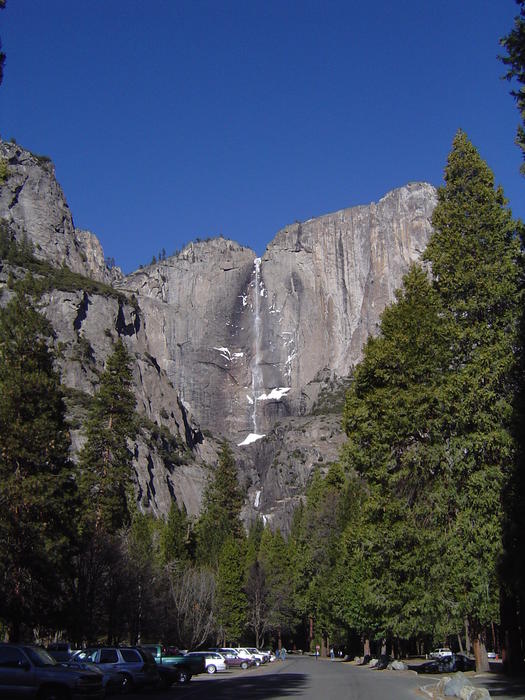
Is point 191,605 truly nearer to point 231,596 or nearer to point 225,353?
point 231,596

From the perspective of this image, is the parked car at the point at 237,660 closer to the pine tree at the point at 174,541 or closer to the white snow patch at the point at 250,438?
the pine tree at the point at 174,541

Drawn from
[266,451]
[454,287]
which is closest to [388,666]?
[454,287]

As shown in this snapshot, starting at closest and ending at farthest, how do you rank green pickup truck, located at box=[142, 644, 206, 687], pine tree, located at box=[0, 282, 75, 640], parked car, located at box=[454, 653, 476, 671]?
pine tree, located at box=[0, 282, 75, 640] < green pickup truck, located at box=[142, 644, 206, 687] < parked car, located at box=[454, 653, 476, 671]

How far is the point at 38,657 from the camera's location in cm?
1647

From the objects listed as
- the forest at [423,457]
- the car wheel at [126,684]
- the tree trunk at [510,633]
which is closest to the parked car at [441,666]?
the forest at [423,457]

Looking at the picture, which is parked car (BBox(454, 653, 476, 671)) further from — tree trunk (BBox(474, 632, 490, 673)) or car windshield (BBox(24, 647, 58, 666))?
car windshield (BBox(24, 647, 58, 666))

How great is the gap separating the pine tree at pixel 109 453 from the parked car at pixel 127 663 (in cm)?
1747

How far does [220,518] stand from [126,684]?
62346 millimetres

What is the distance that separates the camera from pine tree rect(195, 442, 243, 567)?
7800 cm

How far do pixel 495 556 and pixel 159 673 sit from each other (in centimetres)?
1226

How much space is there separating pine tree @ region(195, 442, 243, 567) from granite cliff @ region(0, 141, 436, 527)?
48.2 metres

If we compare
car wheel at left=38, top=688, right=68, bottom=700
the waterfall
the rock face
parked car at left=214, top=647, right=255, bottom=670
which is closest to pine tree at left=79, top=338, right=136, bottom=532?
parked car at left=214, top=647, right=255, bottom=670

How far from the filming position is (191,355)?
17525cm

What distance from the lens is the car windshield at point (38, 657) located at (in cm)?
1627
